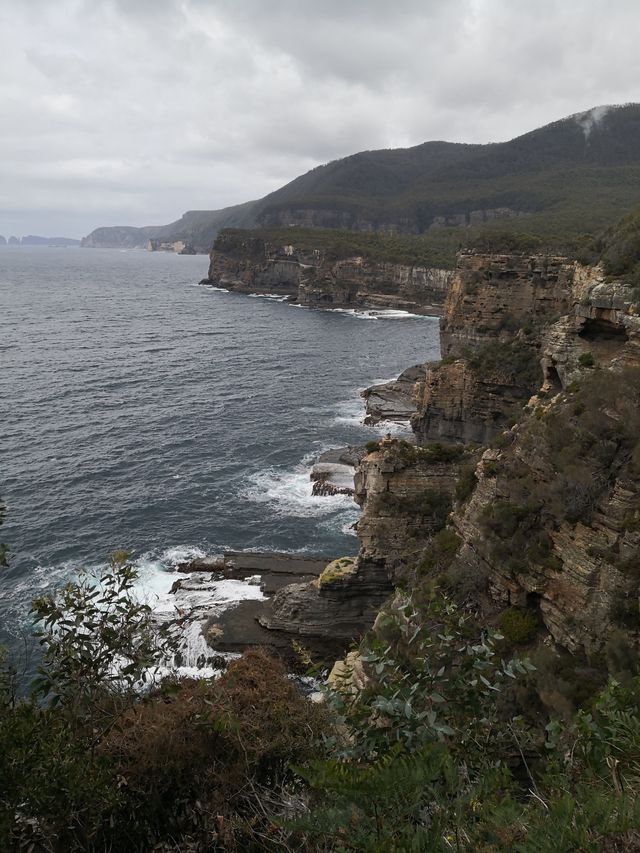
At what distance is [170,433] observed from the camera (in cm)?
6588

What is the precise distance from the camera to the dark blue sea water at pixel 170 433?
44.0 metres

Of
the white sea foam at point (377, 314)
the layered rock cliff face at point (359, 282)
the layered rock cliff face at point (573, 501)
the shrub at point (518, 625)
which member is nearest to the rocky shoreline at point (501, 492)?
the layered rock cliff face at point (573, 501)

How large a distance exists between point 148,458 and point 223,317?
92.9 meters

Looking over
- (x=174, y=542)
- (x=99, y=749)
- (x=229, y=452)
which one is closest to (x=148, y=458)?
(x=229, y=452)

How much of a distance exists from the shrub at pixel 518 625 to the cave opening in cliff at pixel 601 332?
16.2 metres

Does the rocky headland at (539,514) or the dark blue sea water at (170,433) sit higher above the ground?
the rocky headland at (539,514)

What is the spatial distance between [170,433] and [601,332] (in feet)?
156

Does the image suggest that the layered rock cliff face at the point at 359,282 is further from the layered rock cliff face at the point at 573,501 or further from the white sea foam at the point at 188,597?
the layered rock cliff face at the point at 573,501

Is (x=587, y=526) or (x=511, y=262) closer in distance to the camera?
(x=587, y=526)

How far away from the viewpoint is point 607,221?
115500 mm

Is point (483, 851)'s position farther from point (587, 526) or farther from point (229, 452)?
point (229, 452)

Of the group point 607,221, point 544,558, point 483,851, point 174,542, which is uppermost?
point 607,221

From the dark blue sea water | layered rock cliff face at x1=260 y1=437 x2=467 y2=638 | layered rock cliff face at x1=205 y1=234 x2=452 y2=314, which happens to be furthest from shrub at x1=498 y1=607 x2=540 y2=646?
layered rock cliff face at x1=205 y1=234 x2=452 y2=314

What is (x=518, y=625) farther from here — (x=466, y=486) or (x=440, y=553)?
(x=466, y=486)
